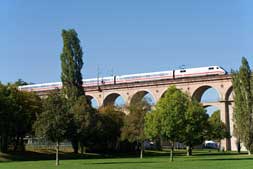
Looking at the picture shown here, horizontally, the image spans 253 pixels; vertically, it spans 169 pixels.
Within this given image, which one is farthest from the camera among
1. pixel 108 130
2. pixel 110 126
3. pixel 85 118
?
pixel 110 126

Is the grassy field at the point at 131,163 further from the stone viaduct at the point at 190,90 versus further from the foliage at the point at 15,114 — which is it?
the stone viaduct at the point at 190,90

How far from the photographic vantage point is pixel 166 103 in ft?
149

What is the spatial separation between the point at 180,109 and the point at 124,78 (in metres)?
53.2

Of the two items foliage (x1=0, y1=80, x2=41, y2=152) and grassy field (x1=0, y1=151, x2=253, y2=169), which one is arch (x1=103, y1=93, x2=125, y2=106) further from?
grassy field (x1=0, y1=151, x2=253, y2=169)

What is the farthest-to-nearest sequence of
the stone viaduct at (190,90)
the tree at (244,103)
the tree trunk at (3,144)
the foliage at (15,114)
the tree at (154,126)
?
the stone viaduct at (190,90) → the tree trunk at (3,144) → the tree at (244,103) → the foliage at (15,114) → the tree at (154,126)

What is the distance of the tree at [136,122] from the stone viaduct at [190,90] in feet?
63.9

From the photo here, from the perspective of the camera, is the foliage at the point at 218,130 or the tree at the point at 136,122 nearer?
the tree at the point at 136,122

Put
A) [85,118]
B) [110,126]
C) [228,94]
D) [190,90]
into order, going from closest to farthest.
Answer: [85,118] < [110,126] < [228,94] < [190,90]

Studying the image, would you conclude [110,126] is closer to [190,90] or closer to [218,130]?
[218,130]

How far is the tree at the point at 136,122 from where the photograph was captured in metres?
57.2

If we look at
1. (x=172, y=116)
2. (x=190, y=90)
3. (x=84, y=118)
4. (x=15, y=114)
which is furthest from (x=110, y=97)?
(x=172, y=116)

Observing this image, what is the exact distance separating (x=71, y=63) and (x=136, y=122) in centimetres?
1113

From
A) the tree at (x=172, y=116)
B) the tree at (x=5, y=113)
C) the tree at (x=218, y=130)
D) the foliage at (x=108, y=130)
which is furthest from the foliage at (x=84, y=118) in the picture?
the tree at (x=218, y=130)

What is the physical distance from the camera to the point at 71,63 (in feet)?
197
